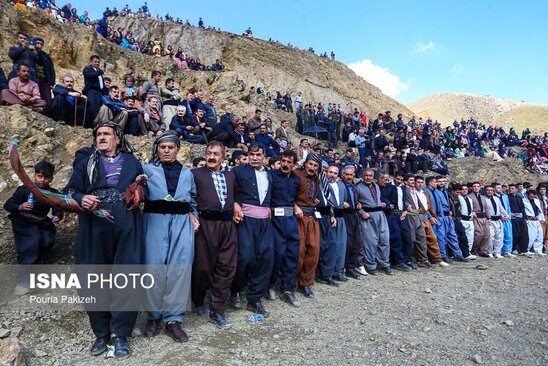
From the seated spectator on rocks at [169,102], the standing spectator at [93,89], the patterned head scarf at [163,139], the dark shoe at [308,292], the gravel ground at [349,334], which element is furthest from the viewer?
the seated spectator on rocks at [169,102]

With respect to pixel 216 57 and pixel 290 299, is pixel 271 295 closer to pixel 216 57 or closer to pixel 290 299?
pixel 290 299

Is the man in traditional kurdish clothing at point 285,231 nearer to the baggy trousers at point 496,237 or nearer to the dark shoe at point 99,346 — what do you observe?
the dark shoe at point 99,346

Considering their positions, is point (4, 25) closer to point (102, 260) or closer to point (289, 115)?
point (102, 260)

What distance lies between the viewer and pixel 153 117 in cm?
783

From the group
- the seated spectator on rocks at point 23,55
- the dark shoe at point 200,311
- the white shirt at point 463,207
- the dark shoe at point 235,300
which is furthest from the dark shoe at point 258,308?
the white shirt at point 463,207

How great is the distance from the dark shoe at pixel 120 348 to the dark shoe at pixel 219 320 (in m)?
0.93

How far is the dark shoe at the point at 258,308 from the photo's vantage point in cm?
399

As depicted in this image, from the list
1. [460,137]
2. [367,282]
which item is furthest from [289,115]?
[367,282]

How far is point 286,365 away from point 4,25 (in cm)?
1506

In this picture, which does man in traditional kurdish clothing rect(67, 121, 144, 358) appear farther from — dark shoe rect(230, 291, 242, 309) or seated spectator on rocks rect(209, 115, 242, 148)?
seated spectator on rocks rect(209, 115, 242, 148)

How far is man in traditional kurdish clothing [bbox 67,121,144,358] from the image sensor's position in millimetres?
2982

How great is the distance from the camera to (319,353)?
3.13 m

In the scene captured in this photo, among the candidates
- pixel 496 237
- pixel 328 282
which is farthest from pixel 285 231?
pixel 496 237

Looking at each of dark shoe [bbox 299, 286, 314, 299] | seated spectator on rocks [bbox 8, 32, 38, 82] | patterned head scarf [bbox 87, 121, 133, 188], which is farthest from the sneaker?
seated spectator on rocks [bbox 8, 32, 38, 82]
